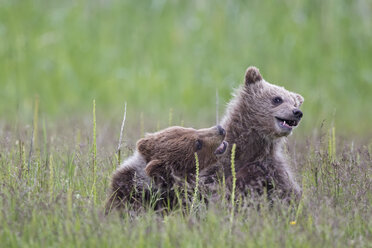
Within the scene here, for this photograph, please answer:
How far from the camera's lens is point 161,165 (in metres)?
5.19

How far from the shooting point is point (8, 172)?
5.43 metres

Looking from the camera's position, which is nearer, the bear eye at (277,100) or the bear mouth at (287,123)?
the bear mouth at (287,123)

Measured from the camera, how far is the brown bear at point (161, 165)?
514cm

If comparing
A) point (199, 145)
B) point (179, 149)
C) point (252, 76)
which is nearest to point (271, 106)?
point (252, 76)

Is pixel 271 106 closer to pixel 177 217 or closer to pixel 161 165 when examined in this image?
pixel 161 165

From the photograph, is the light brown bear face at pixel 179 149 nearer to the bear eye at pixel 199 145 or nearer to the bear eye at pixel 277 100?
the bear eye at pixel 199 145

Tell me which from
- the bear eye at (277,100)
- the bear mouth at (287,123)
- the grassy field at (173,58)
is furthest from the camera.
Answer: the grassy field at (173,58)

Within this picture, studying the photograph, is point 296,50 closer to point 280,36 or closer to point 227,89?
point 280,36

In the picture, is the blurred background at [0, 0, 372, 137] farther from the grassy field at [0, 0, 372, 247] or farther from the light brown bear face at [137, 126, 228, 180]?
the light brown bear face at [137, 126, 228, 180]

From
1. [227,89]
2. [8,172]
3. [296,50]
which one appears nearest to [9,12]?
[227,89]

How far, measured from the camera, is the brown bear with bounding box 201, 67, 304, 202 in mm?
5668

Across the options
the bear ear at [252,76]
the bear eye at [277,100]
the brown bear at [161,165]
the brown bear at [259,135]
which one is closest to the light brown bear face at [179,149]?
the brown bear at [161,165]

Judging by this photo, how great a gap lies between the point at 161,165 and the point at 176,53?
8.54 metres

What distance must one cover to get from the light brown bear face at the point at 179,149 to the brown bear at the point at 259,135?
24 centimetres
